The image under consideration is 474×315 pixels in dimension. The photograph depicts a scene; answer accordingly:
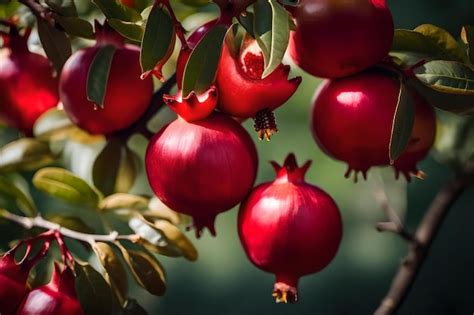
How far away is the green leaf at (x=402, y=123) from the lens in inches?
27.6

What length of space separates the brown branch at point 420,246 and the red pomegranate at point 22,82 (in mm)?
381

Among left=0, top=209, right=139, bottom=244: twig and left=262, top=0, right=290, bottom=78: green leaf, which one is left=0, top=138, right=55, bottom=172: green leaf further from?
left=262, top=0, right=290, bottom=78: green leaf

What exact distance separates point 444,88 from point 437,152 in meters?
0.39

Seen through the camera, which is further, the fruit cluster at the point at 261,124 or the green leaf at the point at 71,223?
the green leaf at the point at 71,223

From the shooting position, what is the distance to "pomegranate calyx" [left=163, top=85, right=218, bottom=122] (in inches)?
27.8

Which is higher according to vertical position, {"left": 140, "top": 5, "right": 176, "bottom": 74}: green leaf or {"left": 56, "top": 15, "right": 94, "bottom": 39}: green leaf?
{"left": 140, "top": 5, "right": 176, "bottom": 74}: green leaf

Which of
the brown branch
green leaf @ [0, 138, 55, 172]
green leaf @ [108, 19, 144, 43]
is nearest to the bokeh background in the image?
the brown branch

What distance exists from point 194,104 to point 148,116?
18 centimetres

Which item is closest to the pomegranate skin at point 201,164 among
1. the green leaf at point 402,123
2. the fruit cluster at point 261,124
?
the fruit cluster at point 261,124

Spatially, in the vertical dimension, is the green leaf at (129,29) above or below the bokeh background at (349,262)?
above

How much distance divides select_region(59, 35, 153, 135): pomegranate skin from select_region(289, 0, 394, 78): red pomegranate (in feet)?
0.47

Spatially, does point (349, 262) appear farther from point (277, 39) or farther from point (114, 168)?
point (277, 39)

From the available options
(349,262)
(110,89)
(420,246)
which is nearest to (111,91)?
(110,89)

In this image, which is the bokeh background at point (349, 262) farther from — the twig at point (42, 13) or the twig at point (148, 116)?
the twig at point (42, 13)
